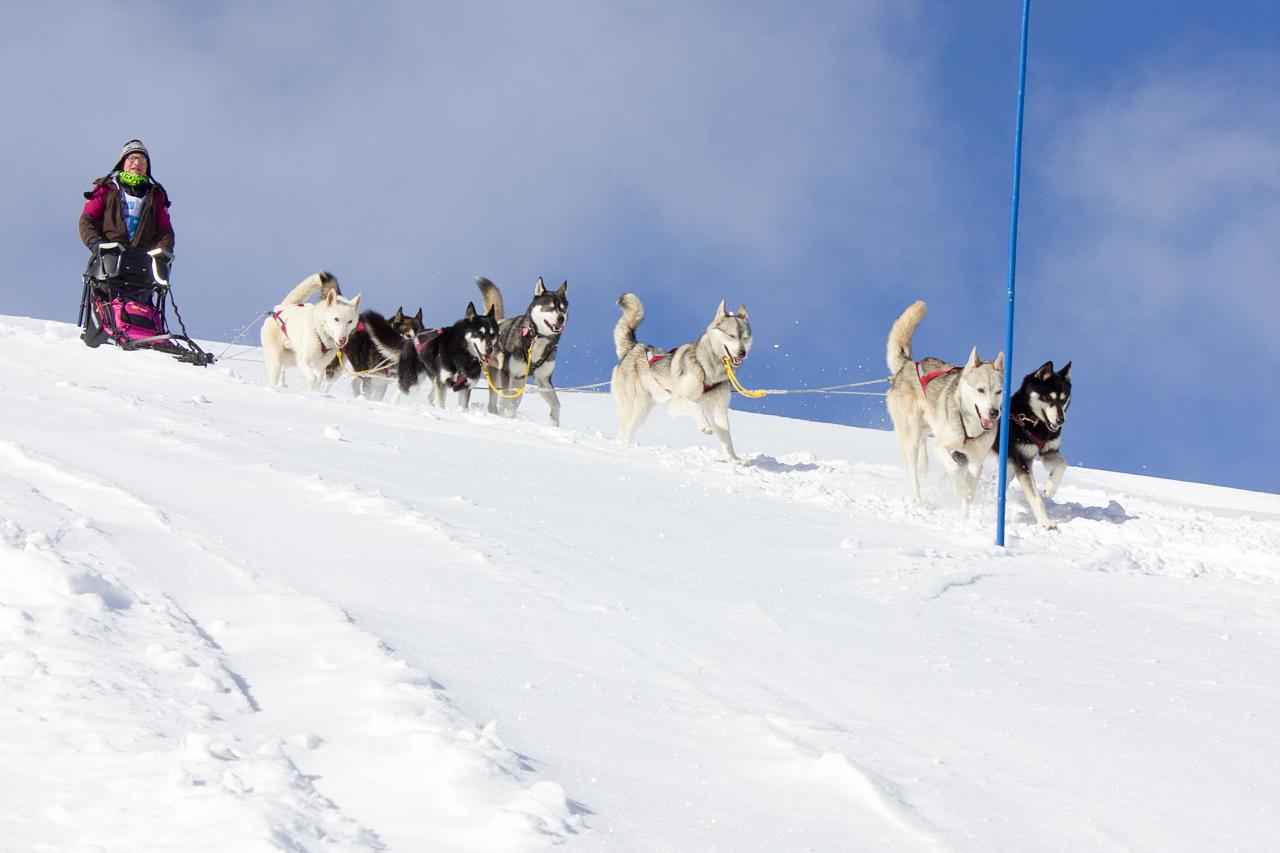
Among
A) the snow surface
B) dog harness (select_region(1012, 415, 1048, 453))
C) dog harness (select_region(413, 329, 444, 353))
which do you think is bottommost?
the snow surface

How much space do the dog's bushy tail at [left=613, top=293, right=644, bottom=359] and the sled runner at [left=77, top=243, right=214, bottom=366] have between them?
2.98 metres

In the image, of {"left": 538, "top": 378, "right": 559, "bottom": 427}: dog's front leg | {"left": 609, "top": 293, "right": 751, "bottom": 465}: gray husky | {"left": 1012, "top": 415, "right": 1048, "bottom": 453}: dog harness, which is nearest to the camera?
{"left": 1012, "top": 415, "right": 1048, "bottom": 453}: dog harness

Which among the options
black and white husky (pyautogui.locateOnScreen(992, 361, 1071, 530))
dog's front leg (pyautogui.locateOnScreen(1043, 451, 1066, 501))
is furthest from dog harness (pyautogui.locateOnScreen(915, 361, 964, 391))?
dog's front leg (pyautogui.locateOnScreen(1043, 451, 1066, 501))

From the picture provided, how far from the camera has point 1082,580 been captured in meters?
4.57

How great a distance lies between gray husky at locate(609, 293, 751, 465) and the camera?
26.1 ft

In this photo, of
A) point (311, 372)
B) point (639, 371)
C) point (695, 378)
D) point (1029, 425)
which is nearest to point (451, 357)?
point (311, 372)

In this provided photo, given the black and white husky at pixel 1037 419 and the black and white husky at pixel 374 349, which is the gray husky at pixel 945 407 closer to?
the black and white husky at pixel 1037 419

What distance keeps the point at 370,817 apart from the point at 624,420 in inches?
281

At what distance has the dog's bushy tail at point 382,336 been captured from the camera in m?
9.32

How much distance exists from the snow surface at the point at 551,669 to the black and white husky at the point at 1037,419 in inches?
68.1

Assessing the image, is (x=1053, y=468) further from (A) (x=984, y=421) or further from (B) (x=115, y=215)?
(B) (x=115, y=215)

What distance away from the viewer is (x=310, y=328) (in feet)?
29.4

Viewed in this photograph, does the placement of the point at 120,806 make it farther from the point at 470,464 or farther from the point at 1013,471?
the point at 1013,471

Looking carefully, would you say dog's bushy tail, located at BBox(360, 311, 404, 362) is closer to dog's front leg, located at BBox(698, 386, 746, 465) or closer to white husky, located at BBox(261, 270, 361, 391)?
white husky, located at BBox(261, 270, 361, 391)
